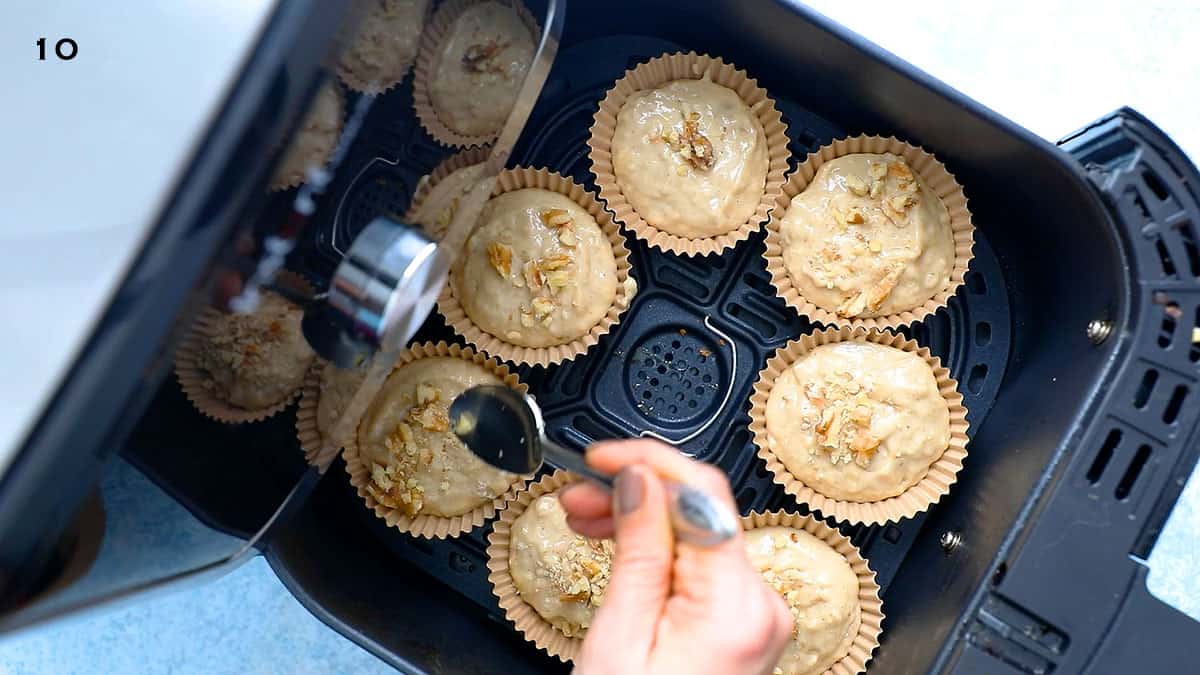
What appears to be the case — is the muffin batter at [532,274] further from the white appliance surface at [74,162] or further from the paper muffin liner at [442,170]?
the white appliance surface at [74,162]

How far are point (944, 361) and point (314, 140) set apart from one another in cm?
105

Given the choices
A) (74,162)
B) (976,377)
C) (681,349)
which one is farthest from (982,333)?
(74,162)

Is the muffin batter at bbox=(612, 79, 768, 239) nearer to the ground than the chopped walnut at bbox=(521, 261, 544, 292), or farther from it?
farther from it

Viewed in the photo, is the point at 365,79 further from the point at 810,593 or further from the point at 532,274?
the point at 810,593

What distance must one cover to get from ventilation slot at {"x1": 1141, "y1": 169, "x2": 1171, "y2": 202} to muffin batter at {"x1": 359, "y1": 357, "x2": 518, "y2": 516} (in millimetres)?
932

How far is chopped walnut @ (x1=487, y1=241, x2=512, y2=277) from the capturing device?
53.7 inches

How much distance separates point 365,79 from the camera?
84 centimetres

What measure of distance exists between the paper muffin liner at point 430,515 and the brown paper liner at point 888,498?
14.6 inches

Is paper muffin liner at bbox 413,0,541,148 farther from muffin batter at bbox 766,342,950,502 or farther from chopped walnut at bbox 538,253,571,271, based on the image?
muffin batter at bbox 766,342,950,502

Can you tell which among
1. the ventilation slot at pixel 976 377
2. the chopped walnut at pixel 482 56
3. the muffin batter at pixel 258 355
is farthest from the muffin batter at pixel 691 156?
the muffin batter at pixel 258 355

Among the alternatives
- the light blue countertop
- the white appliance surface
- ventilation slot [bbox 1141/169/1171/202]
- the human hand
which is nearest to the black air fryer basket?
ventilation slot [bbox 1141/169/1171/202]

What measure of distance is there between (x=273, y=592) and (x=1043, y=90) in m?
1.51

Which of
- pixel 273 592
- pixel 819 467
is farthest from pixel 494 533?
pixel 819 467

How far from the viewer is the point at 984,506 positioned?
1.31 meters
